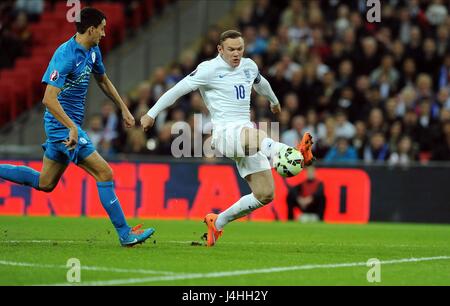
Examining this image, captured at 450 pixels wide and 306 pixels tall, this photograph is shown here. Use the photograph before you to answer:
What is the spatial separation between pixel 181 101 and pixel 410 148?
4.98m

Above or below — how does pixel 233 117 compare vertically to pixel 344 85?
below

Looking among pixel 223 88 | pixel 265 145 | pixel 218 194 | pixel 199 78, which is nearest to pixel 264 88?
pixel 223 88

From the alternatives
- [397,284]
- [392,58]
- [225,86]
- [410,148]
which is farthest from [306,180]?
[397,284]

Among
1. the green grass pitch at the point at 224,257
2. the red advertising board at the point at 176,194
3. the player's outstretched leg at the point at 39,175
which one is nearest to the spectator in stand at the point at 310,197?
the red advertising board at the point at 176,194

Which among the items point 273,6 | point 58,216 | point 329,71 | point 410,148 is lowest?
point 58,216

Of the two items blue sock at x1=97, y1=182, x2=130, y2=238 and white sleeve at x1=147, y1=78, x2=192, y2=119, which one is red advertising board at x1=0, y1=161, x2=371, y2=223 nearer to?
white sleeve at x1=147, y1=78, x2=192, y2=119

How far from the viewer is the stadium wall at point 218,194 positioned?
17.6 metres

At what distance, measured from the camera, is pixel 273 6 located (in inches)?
862

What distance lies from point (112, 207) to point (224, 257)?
1334 millimetres

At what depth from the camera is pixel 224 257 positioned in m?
9.35

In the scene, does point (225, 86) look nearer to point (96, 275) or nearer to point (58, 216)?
point (96, 275)

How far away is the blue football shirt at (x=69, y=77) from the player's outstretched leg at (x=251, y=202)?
182 cm

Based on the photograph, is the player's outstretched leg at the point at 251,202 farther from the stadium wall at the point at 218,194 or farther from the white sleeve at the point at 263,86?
the stadium wall at the point at 218,194

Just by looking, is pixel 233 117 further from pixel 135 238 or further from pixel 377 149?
pixel 377 149
